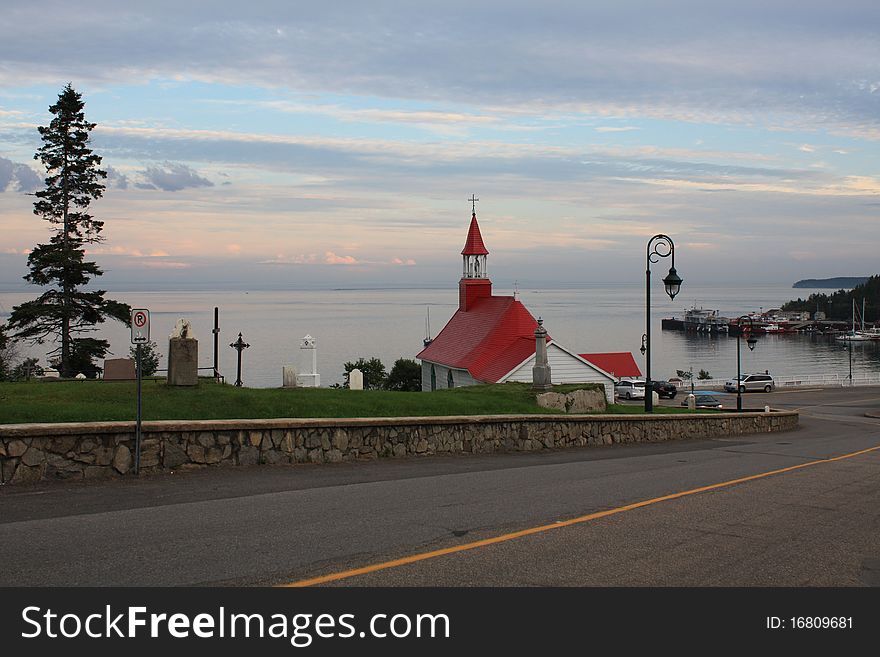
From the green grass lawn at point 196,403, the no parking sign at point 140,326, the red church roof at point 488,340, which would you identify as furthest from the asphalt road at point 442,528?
the red church roof at point 488,340

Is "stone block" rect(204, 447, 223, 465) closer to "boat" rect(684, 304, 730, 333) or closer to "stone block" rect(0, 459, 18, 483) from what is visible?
"stone block" rect(0, 459, 18, 483)

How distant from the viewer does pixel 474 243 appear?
53.0 meters

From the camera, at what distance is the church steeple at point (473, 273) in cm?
5222

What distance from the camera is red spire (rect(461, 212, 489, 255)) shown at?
52656mm

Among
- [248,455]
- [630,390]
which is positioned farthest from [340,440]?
[630,390]

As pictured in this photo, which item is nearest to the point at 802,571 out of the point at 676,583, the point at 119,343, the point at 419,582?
the point at 676,583

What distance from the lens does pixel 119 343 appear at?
113750 millimetres

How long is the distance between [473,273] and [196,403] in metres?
38.3

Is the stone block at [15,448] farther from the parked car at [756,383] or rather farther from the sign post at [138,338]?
the parked car at [756,383]

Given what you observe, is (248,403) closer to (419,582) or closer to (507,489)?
(507,489)

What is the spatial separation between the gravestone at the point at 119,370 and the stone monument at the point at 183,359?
15.0 ft

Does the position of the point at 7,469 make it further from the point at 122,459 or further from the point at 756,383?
the point at 756,383

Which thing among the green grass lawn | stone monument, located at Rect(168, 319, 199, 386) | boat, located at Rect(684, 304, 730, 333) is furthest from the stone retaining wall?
boat, located at Rect(684, 304, 730, 333)

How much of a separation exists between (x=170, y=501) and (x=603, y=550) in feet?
17.5
